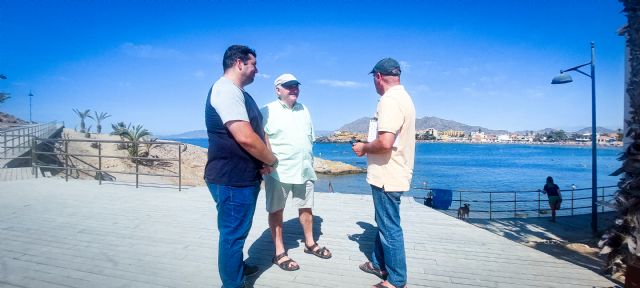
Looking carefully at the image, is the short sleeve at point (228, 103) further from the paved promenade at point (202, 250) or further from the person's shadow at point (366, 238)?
the person's shadow at point (366, 238)

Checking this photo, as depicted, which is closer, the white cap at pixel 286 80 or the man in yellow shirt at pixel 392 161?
the man in yellow shirt at pixel 392 161

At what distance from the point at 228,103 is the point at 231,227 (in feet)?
2.76

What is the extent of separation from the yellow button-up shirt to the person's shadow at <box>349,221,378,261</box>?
108 centimetres

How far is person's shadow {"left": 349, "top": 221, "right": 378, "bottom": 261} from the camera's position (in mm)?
3223

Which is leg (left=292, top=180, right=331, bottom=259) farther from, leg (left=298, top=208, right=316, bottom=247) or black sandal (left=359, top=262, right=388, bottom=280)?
black sandal (left=359, top=262, right=388, bottom=280)

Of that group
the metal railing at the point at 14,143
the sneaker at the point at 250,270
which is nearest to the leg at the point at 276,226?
the sneaker at the point at 250,270

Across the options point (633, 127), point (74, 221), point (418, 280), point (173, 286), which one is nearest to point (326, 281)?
point (418, 280)

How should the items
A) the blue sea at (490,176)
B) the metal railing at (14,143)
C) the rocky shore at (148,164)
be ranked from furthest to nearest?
the blue sea at (490,176) → the rocky shore at (148,164) → the metal railing at (14,143)

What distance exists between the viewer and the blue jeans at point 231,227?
205 centimetres

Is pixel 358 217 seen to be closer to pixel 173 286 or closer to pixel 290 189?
Result: pixel 290 189

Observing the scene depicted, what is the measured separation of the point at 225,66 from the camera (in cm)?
214

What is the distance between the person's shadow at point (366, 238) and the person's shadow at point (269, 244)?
48 cm

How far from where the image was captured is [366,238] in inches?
142

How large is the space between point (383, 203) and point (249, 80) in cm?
139
